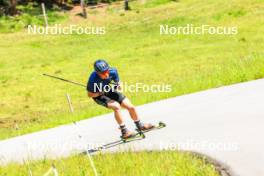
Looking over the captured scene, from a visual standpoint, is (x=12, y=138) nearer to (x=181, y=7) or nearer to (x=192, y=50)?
(x=192, y=50)

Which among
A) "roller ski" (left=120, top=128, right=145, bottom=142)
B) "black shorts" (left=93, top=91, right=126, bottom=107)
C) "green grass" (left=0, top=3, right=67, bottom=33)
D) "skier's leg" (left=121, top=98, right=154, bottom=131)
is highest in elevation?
"black shorts" (left=93, top=91, right=126, bottom=107)

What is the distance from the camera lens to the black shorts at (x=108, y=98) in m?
10.5

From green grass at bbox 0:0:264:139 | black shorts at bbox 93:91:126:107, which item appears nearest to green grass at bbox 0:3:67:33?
green grass at bbox 0:0:264:139

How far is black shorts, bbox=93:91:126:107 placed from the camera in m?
10.5

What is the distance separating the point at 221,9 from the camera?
3133 cm

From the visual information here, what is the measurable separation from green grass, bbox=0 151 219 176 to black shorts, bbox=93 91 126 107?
4.47 feet

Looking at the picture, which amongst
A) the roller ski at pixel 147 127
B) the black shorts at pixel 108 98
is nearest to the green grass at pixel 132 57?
the roller ski at pixel 147 127

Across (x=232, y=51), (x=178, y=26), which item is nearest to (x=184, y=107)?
(x=232, y=51)

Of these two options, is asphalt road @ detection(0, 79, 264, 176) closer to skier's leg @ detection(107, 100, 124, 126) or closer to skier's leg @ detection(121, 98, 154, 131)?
skier's leg @ detection(121, 98, 154, 131)

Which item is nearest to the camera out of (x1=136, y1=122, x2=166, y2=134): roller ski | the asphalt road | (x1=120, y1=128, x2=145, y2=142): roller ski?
the asphalt road

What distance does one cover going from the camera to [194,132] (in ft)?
32.2

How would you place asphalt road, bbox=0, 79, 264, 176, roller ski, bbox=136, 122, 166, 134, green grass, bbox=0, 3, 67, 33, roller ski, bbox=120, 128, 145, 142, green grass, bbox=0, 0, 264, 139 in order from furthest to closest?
green grass, bbox=0, 3, 67, 33 → green grass, bbox=0, 0, 264, 139 → roller ski, bbox=136, 122, 166, 134 → roller ski, bbox=120, 128, 145, 142 → asphalt road, bbox=0, 79, 264, 176

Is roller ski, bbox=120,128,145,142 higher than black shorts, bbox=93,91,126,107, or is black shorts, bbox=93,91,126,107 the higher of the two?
black shorts, bbox=93,91,126,107

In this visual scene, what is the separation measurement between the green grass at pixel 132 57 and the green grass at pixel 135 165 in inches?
196
